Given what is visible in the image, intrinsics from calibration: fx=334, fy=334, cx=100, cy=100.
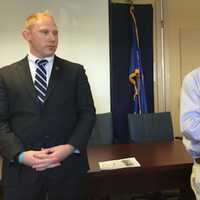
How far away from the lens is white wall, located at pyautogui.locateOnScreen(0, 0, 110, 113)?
11.9 ft

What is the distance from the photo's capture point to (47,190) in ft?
5.63

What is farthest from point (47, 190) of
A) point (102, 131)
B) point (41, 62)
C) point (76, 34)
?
point (76, 34)

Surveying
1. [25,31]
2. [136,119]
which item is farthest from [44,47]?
[136,119]

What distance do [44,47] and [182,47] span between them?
10.5ft

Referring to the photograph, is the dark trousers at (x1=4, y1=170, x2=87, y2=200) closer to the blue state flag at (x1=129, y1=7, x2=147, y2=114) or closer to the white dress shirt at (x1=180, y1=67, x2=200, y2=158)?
the white dress shirt at (x1=180, y1=67, x2=200, y2=158)

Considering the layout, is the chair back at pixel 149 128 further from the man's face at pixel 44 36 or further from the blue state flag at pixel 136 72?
the man's face at pixel 44 36

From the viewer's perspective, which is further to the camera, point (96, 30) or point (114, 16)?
point (114, 16)

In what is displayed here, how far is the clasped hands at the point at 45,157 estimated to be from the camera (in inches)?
63.9

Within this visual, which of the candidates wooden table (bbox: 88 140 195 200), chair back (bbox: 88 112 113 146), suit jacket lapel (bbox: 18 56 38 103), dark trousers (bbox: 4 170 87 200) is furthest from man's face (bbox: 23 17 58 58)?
chair back (bbox: 88 112 113 146)

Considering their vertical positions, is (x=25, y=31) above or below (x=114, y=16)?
below

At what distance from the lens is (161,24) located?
450 centimetres

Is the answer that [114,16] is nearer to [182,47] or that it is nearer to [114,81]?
[114,81]

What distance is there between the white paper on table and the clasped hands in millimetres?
728

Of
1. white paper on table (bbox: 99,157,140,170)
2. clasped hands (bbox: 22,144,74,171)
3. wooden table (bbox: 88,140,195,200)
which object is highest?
clasped hands (bbox: 22,144,74,171)
